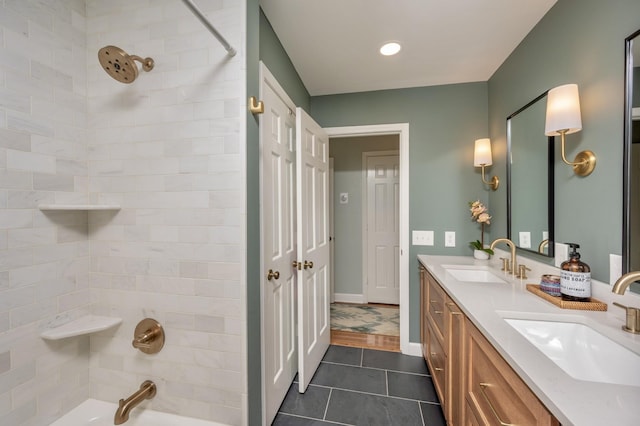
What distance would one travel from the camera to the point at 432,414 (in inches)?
64.9

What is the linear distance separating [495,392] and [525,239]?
124cm

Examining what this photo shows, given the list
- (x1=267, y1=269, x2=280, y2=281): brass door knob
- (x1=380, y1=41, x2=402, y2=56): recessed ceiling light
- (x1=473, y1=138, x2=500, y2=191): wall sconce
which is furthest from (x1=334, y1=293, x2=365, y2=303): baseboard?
(x1=380, y1=41, x2=402, y2=56): recessed ceiling light

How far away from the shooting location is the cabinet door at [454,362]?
120cm

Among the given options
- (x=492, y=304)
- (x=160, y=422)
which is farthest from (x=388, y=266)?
(x=160, y=422)

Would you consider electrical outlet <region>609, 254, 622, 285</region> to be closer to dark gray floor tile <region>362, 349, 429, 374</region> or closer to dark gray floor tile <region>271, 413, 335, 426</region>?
dark gray floor tile <region>362, 349, 429, 374</region>

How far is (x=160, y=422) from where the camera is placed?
4.11ft

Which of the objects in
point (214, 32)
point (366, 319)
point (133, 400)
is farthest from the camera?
point (366, 319)

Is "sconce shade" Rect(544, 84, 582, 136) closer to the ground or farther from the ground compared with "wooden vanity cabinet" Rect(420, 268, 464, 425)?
farther from the ground

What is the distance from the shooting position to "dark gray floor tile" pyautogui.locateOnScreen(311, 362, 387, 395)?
1911 mm

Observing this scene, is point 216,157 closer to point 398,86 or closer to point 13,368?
point 13,368

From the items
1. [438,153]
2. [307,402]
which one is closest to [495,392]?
[307,402]

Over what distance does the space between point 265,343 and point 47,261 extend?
107 centimetres

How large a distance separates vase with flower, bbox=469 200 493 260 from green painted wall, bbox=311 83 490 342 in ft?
0.18

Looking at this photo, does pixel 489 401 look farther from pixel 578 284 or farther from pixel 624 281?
pixel 578 284
